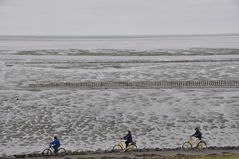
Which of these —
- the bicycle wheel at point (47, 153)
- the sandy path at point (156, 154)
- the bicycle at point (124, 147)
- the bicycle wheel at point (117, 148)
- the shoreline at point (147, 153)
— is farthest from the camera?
the bicycle wheel at point (117, 148)

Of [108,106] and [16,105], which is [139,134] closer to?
[108,106]

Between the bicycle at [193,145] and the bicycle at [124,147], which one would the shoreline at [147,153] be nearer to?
the bicycle at [193,145]

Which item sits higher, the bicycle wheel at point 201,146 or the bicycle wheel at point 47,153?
the bicycle wheel at point 201,146

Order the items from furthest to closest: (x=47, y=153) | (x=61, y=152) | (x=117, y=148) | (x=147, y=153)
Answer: (x=117, y=148) < (x=61, y=152) < (x=47, y=153) < (x=147, y=153)

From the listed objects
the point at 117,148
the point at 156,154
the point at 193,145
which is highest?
the point at 156,154

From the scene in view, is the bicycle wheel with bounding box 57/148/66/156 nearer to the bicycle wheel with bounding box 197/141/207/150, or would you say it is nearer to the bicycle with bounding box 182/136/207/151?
the bicycle with bounding box 182/136/207/151

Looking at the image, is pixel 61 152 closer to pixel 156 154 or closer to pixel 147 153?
pixel 147 153

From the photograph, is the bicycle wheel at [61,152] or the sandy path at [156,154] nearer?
the sandy path at [156,154]

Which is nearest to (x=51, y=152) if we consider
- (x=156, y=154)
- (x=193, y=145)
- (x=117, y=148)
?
(x=117, y=148)

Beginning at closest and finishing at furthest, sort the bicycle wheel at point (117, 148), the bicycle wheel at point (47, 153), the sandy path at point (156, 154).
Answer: the sandy path at point (156, 154), the bicycle wheel at point (47, 153), the bicycle wheel at point (117, 148)

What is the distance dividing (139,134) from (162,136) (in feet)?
6.64

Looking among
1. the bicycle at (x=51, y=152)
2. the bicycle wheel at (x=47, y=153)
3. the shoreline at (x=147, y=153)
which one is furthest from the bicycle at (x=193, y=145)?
the bicycle wheel at (x=47, y=153)

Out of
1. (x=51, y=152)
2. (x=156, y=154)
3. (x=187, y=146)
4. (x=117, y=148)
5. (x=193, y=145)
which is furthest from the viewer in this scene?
(x=117, y=148)

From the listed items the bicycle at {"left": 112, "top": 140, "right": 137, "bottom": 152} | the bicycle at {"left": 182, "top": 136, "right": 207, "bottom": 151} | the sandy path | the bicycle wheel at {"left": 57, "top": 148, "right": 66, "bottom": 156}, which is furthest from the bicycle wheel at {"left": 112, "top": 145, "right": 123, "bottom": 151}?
the bicycle at {"left": 182, "top": 136, "right": 207, "bottom": 151}
